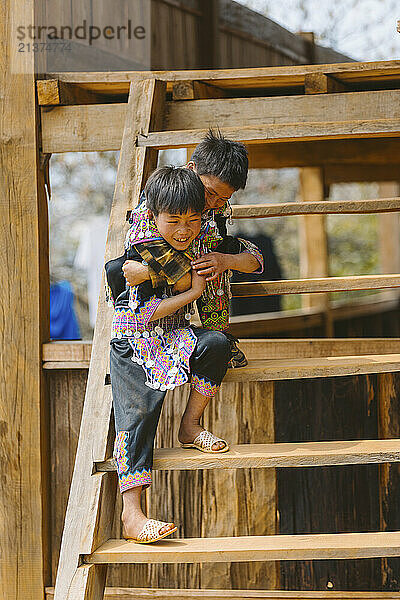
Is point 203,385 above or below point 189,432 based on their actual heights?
above

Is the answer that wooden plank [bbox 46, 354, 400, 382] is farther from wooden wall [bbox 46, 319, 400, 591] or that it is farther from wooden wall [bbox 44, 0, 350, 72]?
wooden wall [bbox 44, 0, 350, 72]

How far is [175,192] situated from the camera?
228 cm

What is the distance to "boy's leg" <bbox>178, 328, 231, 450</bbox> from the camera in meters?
2.38

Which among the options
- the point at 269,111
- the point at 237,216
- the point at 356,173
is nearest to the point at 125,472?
the point at 237,216

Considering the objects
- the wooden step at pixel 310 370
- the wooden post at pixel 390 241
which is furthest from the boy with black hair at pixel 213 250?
the wooden post at pixel 390 241

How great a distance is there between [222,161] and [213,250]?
30 cm

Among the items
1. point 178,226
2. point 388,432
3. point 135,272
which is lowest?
point 388,432

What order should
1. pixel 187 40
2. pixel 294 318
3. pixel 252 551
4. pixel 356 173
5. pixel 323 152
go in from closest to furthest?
pixel 252 551 → pixel 323 152 → pixel 187 40 → pixel 294 318 → pixel 356 173

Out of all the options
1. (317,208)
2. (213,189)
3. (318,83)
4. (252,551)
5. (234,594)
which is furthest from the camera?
(234,594)

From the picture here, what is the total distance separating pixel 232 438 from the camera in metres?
3.34

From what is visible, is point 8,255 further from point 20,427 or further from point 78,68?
point 78,68

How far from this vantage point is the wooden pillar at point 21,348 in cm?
323

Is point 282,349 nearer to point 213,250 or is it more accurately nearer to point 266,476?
point 266,476

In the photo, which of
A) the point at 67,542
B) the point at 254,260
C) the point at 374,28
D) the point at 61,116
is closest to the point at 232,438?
the point at 254,260
